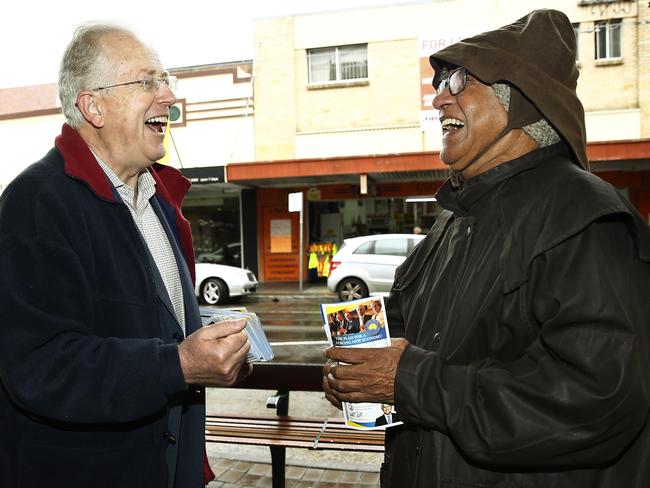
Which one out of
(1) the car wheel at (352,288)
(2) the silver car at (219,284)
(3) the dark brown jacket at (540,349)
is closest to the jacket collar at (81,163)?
(3) the dark brown jacket at (540,349)

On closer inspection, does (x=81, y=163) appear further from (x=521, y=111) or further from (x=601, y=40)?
(x=601, y=40)

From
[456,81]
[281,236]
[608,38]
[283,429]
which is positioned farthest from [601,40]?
[456,81]

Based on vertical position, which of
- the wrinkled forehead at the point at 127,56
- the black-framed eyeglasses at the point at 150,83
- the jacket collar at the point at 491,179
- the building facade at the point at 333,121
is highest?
the building facade at the point at 333,121

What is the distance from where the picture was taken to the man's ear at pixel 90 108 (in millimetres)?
2025

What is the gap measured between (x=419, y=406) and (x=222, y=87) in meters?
18.7

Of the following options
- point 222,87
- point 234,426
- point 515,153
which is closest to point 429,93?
point 222,87

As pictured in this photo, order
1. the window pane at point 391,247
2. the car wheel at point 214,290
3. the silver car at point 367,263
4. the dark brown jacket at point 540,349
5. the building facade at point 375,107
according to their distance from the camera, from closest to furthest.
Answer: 1. the dark brown jacket at point 540,349
2. the silver car at point 367,263
3. the window pane at point 391,247
4. the car wheel at point 214,290
5. the building facade at point 375,107

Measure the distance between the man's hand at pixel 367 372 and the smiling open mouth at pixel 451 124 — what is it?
30.1 inches

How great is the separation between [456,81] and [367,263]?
11.8 m

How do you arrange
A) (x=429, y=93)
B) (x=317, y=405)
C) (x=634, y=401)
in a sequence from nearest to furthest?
(x=634, y=401) → (x=317, y=405) → (x=429, y=93)

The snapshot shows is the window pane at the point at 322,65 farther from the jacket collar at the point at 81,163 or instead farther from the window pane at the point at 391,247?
the jacket collar at the point at 81,163

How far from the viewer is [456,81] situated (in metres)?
1.89

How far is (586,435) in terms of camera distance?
1.41m

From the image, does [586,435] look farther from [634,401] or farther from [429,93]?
[429,93]
